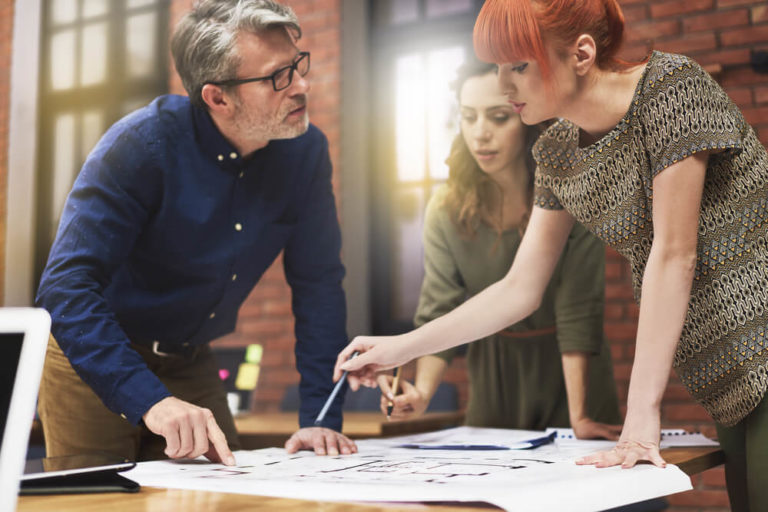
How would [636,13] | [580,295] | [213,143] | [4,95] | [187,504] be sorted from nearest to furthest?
[187,504] → [213,143] → [580,295] → [636,13] → [4,95]

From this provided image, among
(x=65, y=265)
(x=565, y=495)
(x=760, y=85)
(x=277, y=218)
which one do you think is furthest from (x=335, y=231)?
(x=760, y=85)

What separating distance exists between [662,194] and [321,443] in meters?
0.68

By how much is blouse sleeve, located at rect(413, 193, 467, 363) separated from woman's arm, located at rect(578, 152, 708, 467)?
2.49 feet

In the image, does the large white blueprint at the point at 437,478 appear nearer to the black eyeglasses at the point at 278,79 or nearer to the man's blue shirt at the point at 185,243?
the man's blue shirt at the point at 185,243

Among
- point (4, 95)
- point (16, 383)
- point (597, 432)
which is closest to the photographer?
point (16, 383)

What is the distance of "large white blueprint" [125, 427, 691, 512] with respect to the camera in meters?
0.75

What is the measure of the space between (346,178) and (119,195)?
8.14 feet

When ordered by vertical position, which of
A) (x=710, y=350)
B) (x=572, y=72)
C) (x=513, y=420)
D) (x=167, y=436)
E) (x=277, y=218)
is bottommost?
(x=513, y=420)

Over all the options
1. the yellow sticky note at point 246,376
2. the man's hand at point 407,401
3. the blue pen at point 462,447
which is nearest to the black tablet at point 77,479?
the blue pen at point 462,447

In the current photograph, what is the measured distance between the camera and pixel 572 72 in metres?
1.17

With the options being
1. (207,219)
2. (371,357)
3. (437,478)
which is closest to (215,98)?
(207,219)

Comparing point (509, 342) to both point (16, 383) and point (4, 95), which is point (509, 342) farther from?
point (4, 95)

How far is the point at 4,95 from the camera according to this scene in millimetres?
4699

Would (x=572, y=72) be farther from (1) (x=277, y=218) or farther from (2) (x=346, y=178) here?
(2) (x=346, y=178)
